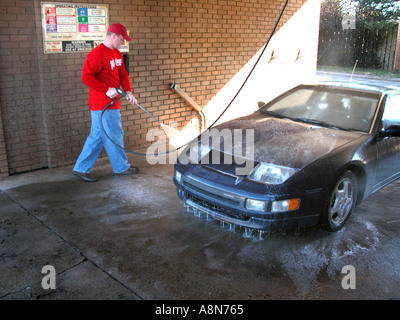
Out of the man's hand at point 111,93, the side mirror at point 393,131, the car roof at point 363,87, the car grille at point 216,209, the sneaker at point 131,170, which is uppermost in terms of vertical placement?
the car roof at point 363,87

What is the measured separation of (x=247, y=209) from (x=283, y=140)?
3.16 ft

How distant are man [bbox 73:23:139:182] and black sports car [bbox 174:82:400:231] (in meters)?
1.42

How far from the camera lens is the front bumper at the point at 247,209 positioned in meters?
4.00

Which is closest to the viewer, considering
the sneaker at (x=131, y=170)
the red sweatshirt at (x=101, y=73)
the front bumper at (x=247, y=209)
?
the front bumper at (x=247, y=209)

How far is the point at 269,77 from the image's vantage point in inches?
367

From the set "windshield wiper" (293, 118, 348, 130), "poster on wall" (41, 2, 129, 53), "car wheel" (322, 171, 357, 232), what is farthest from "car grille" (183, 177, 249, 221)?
"poster on wall" (41, 2, 129, 53)

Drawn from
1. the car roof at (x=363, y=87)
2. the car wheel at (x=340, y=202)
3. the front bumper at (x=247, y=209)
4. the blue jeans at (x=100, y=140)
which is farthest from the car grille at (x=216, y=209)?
the car roof at (x=363, y=87)

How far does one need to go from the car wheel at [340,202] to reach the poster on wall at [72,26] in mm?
3978

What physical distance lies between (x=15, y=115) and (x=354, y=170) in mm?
4268

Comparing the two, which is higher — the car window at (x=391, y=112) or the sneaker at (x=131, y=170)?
the car window at (x=391, y=112)

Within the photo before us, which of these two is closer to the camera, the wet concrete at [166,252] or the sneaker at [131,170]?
the wet concrete at [166,252]

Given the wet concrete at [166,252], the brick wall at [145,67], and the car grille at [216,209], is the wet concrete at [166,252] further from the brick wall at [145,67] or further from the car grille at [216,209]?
the brick wall at [145,67]
